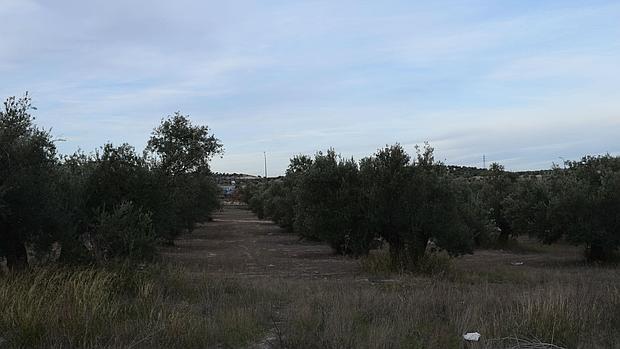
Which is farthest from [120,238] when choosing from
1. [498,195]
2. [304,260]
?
[498,195]

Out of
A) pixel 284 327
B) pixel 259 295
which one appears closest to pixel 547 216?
pixel 259 295

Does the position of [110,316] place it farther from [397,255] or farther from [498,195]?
[498,195]

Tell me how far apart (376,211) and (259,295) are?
10222mm

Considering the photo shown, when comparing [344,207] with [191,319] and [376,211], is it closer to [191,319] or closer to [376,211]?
[376,211]

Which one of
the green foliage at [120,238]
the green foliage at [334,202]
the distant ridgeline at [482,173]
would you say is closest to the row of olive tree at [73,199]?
the green foliage at [120,238]

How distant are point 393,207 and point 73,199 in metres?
11.7

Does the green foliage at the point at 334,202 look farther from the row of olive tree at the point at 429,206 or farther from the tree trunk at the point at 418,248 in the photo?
the tree trunk at the point at 418,248

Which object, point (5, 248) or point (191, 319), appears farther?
point (5, 248)

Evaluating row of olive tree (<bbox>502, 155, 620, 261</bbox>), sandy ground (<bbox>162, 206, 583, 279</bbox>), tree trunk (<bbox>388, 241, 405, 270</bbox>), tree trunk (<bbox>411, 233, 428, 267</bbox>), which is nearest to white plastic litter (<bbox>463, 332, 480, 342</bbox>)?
sandy ground (<bbox>162, 206, 583, 279</bbox>)

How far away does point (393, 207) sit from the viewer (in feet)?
72.0

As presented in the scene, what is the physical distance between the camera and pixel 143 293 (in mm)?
10391

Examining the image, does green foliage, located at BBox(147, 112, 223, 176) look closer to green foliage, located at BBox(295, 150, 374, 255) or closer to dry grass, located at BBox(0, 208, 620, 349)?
green foliage, located at BBox(295, 150, 374, 255)

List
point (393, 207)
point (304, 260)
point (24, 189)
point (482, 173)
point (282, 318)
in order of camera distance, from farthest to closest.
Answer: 1. point (482, 173)
2. point (304, 260)
3. point (393, 207)
4. point (24, 189)
5. point (282, 318)

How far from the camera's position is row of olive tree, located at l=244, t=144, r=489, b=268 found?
21.8 meters
